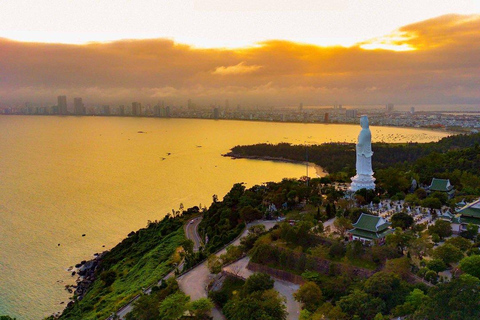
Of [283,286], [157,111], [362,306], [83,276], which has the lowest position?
[83,276]

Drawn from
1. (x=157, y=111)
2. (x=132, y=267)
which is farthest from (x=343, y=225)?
(x=157, y=111)

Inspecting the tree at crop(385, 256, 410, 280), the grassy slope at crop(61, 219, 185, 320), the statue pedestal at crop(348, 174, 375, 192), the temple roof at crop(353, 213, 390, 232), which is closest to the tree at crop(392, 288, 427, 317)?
the tree at crop(385, 256, 410, 280)

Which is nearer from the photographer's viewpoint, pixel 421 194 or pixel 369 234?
pixel 369 234

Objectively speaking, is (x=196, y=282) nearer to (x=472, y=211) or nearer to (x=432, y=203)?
(x=472, y=211)

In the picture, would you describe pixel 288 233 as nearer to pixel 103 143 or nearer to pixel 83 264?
pixel 83 264

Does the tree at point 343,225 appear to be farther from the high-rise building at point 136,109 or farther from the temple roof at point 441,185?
the high-rise building at point 136,109

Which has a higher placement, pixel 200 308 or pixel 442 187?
pixel 442 187
